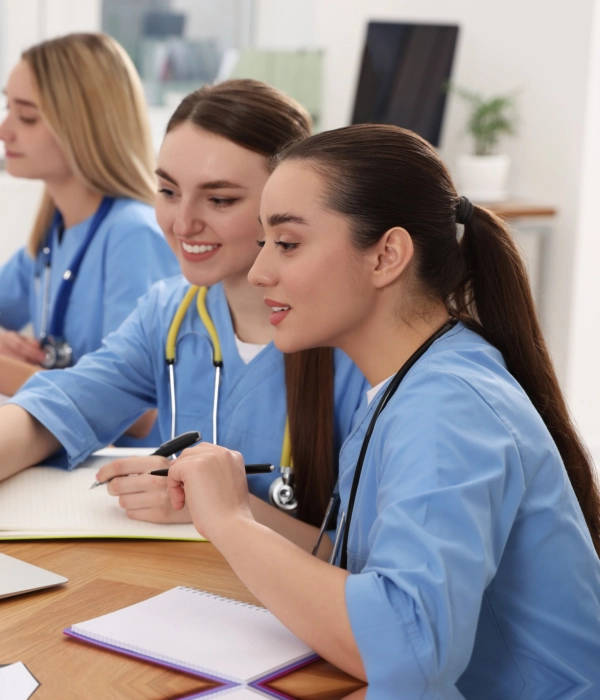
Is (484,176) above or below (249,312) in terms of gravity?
above

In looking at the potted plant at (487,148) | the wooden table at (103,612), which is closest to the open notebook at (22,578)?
the wooden table at (103,612)

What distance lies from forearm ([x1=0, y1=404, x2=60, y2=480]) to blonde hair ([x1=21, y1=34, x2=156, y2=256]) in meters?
0.90

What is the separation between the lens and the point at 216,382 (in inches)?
56.6

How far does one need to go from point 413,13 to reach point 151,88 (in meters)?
1.01

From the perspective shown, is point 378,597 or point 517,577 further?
point 517,577

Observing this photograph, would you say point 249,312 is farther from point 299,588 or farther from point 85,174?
point 85,174

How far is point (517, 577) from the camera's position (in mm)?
930

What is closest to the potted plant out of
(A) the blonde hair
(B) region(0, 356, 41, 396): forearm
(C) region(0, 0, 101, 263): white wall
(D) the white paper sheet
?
(C) region(0, 0, 101, 263): white wall

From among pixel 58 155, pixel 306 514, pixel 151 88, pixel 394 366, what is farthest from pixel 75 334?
pixel 151 88

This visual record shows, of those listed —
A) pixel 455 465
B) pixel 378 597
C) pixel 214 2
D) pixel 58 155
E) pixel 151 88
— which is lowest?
pixel 378 597

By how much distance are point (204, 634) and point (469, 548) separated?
0.86ft

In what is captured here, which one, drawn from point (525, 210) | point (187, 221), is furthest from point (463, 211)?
point (525, 210)

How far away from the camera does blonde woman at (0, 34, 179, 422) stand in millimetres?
2092

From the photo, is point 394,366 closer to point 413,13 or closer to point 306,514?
point 306,514
